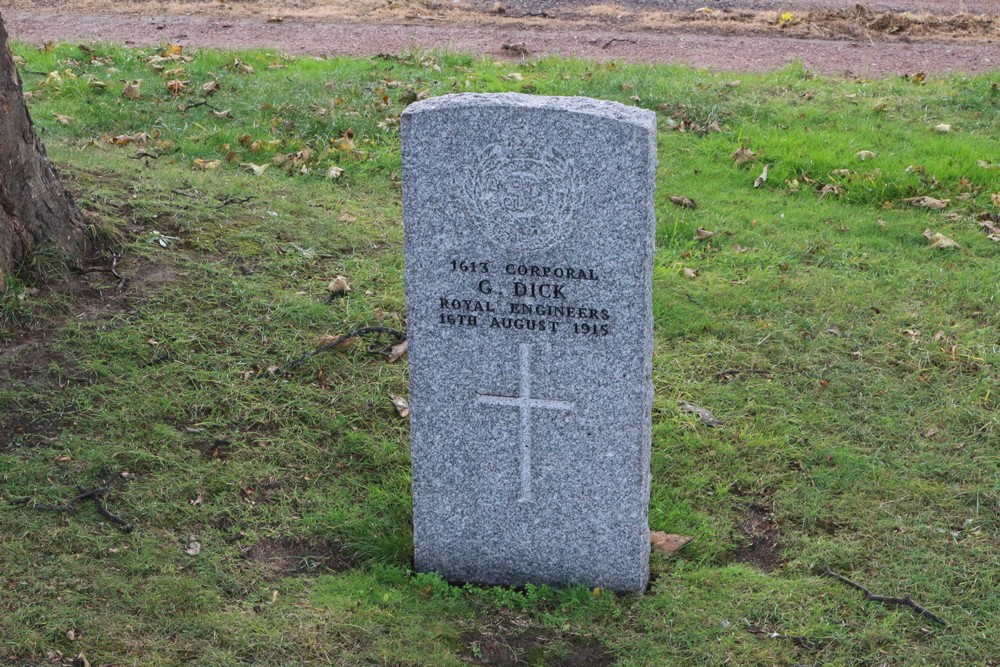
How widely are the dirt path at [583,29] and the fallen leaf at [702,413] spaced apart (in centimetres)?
487

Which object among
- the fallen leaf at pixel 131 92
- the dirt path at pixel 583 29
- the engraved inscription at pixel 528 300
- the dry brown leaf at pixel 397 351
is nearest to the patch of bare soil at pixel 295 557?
the engraved inscription at pixel 528 300

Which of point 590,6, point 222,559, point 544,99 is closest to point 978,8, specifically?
point 590,6

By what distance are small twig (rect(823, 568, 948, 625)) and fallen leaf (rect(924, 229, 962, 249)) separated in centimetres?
288

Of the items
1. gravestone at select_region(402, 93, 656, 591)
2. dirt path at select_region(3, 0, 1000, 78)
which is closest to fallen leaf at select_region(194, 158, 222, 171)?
dirt path at select_region(3, 0, 1000, 78)

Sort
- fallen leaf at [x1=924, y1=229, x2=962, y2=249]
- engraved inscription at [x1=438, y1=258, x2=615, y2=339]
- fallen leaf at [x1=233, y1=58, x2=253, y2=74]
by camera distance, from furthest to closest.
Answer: fallen leaf at [x1=233, y1=58, x2=253, y2=74], fallen leaf at [x1=924, y1=229, x2=962, y2=249], engraved inscription at [x1=438, y1=258, x2=615, y2=339]

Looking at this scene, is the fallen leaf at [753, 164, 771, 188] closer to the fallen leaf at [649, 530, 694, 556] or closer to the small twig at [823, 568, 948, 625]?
the fallen leaf at [649, 530, 694, 556]

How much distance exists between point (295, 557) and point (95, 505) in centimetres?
79

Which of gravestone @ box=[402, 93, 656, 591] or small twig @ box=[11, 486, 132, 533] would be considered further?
small twig @ box=[11, 486, 132, 533]

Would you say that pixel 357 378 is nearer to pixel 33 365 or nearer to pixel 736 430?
pixel 33 365

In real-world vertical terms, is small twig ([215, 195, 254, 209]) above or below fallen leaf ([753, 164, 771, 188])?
below

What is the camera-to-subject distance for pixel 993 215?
6.55 metres

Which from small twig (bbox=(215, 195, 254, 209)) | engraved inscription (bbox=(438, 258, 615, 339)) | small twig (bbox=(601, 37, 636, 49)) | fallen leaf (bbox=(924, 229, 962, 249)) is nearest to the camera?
engraved inscription (bbox=(438, 258, 615, 339))

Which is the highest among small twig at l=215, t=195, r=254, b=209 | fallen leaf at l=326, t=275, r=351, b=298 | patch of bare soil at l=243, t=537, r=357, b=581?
small twig at l=215, t=195, r=254, b=209

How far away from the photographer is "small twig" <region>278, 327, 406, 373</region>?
5125 mm
